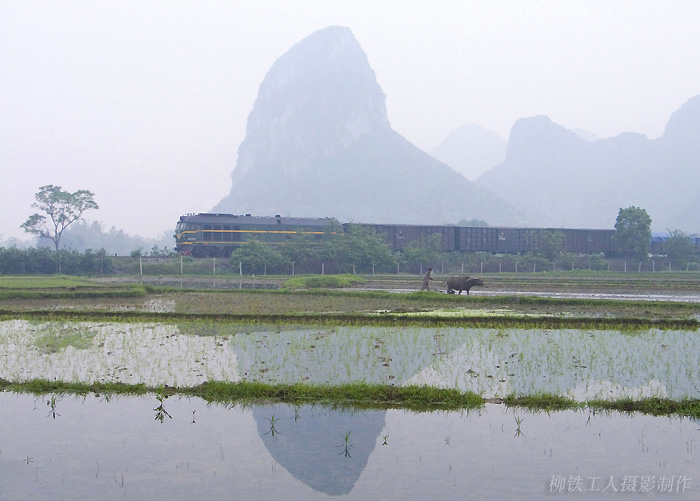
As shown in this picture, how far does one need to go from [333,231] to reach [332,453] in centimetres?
5649

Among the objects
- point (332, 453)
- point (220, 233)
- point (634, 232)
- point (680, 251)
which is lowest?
point (332, 453)

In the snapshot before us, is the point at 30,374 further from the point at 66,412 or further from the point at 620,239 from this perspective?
the point at 620,239

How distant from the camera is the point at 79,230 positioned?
553 feet

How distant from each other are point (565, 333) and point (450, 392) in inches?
317

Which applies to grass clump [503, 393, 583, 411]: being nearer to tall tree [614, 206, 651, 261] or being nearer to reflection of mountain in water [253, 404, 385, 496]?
reflection of mountain in water [253, 404, 385, 496]

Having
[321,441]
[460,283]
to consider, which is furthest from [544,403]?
[460,283]

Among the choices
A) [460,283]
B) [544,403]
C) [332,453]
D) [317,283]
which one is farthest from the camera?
[317,283]

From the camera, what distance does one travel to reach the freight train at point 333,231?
58.5 meters

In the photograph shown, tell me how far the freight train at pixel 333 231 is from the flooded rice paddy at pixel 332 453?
4976cm

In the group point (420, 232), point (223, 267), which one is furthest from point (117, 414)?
point (420, 232)

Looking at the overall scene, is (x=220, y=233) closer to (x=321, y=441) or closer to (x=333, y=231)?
(x=333, y=231)

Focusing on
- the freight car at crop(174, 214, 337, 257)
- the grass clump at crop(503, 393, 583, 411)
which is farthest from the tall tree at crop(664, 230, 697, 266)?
the grass clump at crop(503, 393, 583, 411)

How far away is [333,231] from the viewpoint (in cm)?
6366

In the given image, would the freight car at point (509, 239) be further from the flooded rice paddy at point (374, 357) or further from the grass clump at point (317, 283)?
the flooded rice paddy at point (374, 357)
